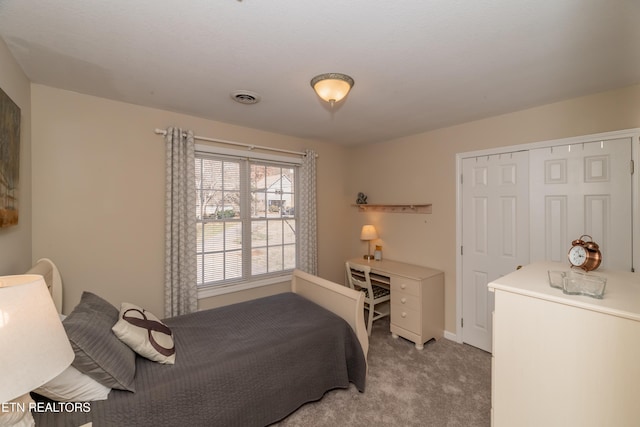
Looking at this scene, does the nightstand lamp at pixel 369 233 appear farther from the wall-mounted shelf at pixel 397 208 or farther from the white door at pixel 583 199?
the white door at pixel 583 199

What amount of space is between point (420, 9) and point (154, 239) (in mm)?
2840

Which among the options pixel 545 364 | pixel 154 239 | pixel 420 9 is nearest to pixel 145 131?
pixel 154 239

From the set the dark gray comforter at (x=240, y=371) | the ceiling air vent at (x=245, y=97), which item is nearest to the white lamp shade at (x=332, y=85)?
the ceiling air vent at (x=245, y=97)

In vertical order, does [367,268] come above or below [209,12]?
below

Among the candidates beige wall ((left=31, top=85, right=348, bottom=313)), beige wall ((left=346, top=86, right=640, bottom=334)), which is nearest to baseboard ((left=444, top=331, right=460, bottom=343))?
beige wall ((left=346, top=86, right=640, bottom=334))

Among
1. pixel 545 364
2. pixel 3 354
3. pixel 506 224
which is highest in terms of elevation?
pixel 506 224

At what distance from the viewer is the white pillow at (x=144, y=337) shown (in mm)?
1629

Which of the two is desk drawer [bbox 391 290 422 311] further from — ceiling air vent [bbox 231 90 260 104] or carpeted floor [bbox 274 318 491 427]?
ceiling air vent [bbox 231 90 260 104]

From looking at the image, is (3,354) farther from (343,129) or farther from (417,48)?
(343,129)

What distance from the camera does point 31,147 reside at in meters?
2.13

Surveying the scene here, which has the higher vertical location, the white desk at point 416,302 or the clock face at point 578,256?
the clock face at point 578,256

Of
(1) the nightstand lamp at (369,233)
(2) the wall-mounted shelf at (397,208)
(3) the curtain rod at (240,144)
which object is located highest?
(3) the curtain rod at (240,144)

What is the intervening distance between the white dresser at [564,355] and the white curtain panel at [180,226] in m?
2.66

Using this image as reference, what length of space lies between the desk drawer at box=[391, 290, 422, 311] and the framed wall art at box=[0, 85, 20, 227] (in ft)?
10.7
